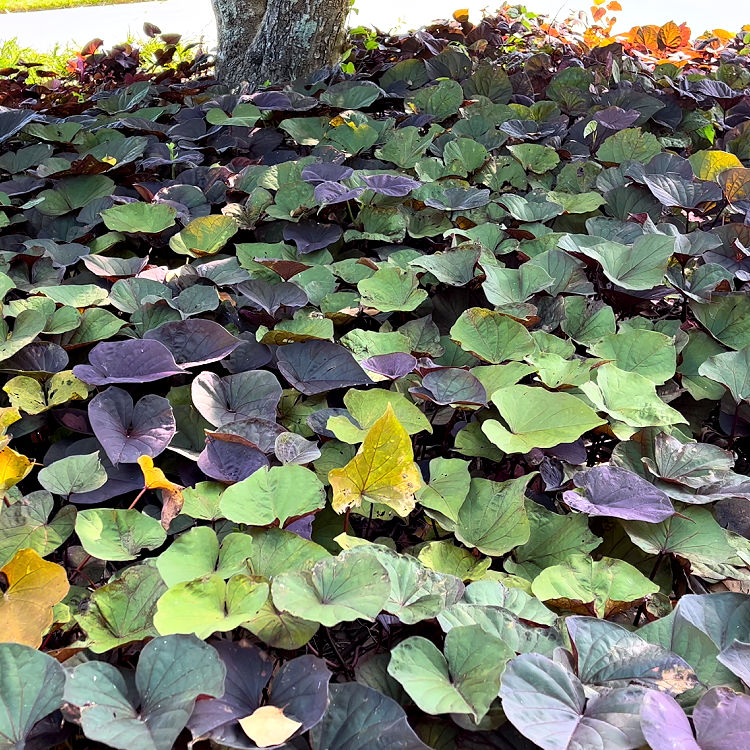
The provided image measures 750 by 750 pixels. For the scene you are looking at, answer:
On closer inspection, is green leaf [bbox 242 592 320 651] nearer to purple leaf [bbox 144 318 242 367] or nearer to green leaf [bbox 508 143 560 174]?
purple leaf [bbox 144 318 242 367]

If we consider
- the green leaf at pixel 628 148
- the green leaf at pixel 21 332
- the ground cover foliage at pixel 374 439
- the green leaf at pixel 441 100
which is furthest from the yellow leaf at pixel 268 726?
the green leaf at pixel 441 100

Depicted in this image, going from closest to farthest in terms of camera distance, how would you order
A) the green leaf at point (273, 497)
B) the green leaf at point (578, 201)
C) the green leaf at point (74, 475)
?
the green leaf at point (273, 497), the green leaf at point (74, 475), the green leaf at point (578, 201)

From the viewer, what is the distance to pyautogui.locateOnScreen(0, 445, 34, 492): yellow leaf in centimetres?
116

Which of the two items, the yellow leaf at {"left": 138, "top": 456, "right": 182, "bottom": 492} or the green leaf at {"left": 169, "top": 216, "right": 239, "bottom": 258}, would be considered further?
the green leaf at {"left": 169, "top": 216, "right": 239, "bottom": 258}

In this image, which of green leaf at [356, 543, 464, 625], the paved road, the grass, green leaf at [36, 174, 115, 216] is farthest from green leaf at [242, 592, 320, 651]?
the grass

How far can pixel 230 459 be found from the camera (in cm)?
126

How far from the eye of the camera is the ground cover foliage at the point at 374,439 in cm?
85

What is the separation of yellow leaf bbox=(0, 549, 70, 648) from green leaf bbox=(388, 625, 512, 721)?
1.49 ft

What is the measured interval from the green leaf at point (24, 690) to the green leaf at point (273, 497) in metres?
0.33

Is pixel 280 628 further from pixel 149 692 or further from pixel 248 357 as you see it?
pixel 248 357

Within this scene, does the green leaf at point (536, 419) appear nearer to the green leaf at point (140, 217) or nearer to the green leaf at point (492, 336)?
the green leaf at point (492, 336)

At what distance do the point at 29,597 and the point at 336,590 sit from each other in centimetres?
41

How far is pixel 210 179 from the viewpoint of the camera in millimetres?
2455

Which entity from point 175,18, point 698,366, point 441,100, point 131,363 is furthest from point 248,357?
point 175,18
